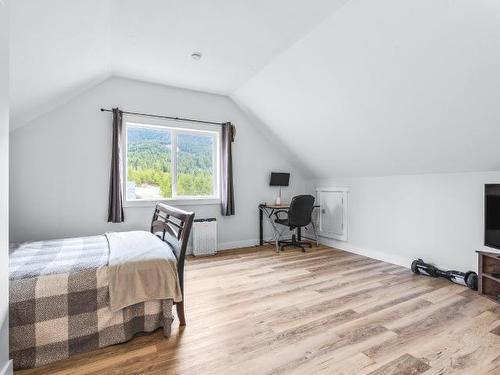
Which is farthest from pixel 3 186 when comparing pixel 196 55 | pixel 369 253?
pixel 369 253

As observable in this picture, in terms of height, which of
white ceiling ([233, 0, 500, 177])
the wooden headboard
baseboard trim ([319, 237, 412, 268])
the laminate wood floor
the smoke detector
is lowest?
the laminate wood floor

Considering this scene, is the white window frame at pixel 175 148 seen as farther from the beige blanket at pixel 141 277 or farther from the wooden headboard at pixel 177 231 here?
the beige blanket at pixel 141 277

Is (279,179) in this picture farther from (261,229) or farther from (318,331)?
(318,331)

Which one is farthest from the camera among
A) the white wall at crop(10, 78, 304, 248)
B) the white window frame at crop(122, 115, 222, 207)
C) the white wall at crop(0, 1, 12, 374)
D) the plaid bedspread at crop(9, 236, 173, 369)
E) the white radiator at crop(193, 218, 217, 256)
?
the white radiator at crop(193, 218, 217, 256)

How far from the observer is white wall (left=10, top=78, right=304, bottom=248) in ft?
10.6

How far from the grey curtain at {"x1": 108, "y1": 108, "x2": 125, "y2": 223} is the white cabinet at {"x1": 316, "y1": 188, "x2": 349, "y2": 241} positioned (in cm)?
332

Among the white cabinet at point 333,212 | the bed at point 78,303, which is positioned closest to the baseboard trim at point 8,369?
the bed at point 78,303

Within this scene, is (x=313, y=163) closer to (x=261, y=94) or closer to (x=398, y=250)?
(x=261, y=94)

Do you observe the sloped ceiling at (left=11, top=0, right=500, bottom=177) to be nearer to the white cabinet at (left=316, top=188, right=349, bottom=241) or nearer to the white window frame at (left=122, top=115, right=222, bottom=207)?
the white window frame at (left=122, top=115, right=222, bottom=207)

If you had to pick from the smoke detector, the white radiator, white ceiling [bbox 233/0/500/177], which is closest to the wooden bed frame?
the white radiator

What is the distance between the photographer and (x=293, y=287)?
286 cm

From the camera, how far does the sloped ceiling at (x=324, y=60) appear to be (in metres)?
1.99

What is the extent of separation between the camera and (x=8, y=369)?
142 cm

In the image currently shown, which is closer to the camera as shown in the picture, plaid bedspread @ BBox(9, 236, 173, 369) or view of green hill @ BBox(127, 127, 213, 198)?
plaid bedspread @ BBox(9, 236, 173, 369)
